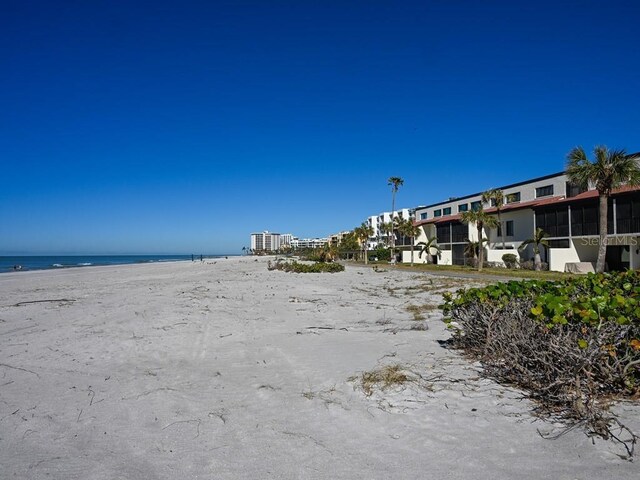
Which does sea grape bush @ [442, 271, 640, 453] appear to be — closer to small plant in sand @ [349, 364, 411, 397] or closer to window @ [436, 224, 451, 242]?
small plant in sand @ [349, 364, 411, 397]

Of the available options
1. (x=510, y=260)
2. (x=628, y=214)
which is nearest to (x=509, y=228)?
(x=510, y=260)

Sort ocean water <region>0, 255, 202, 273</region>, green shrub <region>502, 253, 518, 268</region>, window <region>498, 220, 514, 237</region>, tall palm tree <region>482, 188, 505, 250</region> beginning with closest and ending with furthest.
Answer: green shrub <region>502, 253, 518, 268</region>, tall palm tree <region>482, 188, 505, 250</region>, window <region>498, 220, 514, 237</region>, ocean water <region>0, 255, 202, 273</region>

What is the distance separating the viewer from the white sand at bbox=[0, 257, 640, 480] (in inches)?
131

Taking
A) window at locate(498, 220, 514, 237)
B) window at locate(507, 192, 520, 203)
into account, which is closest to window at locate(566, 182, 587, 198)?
window at locate(498, 220, 514, 237)

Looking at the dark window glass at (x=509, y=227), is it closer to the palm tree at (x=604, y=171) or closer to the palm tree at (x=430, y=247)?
the palm tree at (x=430, y=247)

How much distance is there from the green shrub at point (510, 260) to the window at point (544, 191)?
852 cm

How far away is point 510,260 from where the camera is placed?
38188mm

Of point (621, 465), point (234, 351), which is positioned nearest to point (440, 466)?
point (621, 465)

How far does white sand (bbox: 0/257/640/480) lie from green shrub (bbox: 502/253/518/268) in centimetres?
3385

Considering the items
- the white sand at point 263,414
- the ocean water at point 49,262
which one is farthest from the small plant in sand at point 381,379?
the ocean water at point 49,262

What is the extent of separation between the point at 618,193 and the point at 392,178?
143 feet

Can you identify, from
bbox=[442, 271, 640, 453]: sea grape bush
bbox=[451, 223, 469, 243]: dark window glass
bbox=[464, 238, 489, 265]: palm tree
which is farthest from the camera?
bbox=[451, 223, 469, 243]: dark window glass

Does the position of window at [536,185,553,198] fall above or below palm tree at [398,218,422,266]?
above

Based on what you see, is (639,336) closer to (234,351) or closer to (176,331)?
(234,351)
